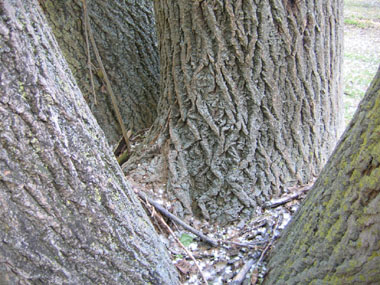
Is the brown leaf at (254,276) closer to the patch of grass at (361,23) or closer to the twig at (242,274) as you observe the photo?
the twig at (242,274)

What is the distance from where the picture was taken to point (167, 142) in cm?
242

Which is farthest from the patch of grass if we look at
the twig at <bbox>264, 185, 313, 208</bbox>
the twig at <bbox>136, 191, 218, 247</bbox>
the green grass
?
the twig at <bbox>136, 191, 218, 247</bbox>

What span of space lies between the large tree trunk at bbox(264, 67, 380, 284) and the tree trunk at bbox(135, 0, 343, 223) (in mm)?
786

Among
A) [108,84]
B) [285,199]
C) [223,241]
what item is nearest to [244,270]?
[223,241]

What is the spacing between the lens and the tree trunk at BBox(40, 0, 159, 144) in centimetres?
267

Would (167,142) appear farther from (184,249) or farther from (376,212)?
(376,212)

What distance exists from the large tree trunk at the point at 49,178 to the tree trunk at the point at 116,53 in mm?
1482

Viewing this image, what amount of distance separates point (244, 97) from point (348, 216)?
1087 mm

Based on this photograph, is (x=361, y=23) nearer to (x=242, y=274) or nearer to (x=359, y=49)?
(x=359, y=49)

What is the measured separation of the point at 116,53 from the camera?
284 cm

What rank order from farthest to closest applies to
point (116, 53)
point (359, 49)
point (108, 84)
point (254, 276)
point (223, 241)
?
point (359, 49)
point (116, 53)
point (108, 84)
point (223, 241)
point (254, 276)

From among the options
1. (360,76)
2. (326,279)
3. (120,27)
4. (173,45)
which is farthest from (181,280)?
(360,76)

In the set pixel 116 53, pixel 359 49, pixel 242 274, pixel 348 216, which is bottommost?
pixel 359 49

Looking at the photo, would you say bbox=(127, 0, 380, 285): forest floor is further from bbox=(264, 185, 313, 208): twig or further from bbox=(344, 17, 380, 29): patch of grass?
bbox=(344, 17, 380, 29): patch of grass
